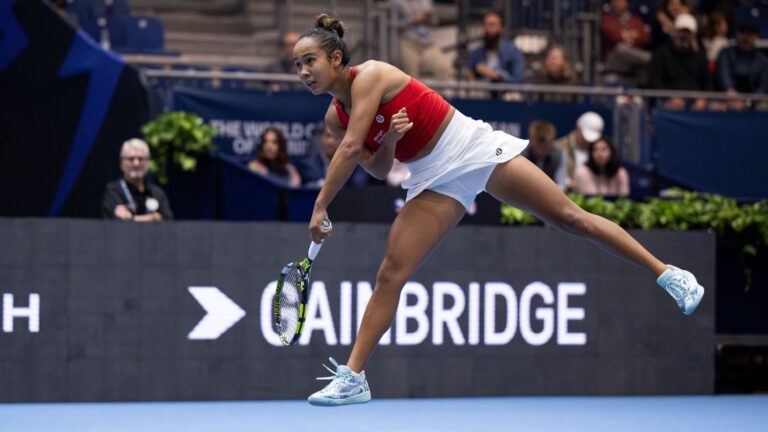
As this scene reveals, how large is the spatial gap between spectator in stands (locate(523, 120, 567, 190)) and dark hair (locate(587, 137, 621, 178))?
0.29 metres

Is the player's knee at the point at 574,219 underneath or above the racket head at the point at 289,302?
above

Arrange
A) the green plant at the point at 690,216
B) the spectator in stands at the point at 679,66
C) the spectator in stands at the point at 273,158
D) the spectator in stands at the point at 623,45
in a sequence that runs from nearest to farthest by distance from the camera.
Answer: the green plant at the point at 690,216 < the spectator in stands at the point at 273,158 < the spectator in stands at the point at 679,66 < the spectator in stands at the point at 623,45

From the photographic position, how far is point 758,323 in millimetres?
9695

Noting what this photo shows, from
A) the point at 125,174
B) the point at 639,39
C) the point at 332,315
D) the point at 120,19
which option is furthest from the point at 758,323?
the point at 120,19

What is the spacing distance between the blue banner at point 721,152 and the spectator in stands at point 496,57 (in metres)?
2.17

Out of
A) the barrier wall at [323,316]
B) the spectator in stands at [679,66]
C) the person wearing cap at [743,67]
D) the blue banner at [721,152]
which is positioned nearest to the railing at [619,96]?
the blue banner at [721,152]

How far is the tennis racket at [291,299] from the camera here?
5.86 m

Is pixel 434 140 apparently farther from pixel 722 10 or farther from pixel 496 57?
pixel 722 10

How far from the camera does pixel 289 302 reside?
6039mm

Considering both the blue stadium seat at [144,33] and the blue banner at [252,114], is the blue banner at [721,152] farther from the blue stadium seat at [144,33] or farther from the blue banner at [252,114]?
the blue stadium seat at [144,33]

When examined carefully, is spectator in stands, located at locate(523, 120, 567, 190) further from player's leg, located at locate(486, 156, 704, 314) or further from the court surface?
player's leg, located at locate(486, 156, 704, 314)

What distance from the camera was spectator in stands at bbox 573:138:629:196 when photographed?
11570mm

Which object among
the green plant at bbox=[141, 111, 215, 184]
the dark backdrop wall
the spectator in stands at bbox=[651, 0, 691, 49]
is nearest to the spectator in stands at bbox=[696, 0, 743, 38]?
the spectator in stands at bbox=[651, 0, 691, 49]

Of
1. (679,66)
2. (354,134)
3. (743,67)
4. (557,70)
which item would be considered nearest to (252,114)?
(557,70)
